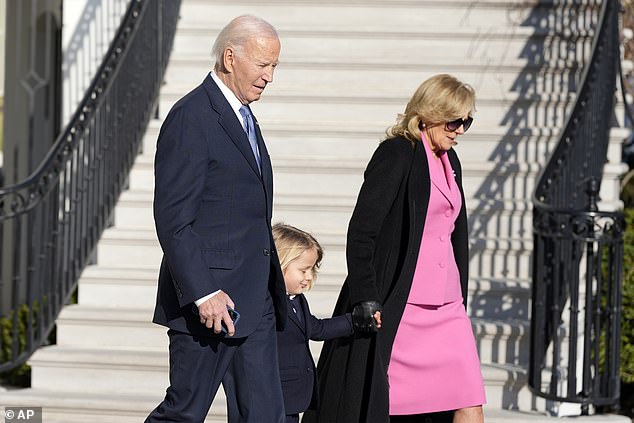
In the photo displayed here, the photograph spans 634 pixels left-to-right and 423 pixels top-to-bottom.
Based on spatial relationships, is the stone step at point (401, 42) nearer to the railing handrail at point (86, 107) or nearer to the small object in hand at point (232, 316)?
the railing handrail at point (86, 107)

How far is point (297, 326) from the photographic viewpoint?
4656mm

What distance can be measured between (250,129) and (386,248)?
2.90 feet

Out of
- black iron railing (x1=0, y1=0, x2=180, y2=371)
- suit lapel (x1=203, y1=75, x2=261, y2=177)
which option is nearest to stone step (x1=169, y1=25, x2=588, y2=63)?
black iron railing (x1=0, y1=0, x2=180, y2=371)

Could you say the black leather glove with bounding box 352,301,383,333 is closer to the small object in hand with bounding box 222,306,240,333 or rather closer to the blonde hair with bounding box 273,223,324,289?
the blonde hair with bounding box 273,223,324,289

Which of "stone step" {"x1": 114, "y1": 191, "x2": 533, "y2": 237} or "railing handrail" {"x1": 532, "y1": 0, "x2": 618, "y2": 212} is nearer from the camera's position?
"railing handrail" {"x1": 532, "y1": 0, "x2": 618, "y2": 212}

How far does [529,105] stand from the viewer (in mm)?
8531

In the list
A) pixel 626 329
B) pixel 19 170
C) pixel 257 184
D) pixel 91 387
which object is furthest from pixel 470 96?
pixel 19 170

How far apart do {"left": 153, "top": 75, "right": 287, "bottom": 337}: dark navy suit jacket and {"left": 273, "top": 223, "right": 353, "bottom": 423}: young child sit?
0.50 meters

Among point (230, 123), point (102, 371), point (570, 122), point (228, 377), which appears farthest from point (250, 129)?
point (570, 122)

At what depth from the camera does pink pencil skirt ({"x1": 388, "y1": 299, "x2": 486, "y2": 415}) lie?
489 cm

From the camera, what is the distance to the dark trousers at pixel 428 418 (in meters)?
5.14

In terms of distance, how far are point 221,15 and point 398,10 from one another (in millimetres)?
1254

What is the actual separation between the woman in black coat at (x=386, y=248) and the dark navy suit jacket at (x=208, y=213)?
0.67m

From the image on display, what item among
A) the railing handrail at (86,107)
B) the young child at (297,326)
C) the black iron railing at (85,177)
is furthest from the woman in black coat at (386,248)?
the railing handrail at (86,107)
